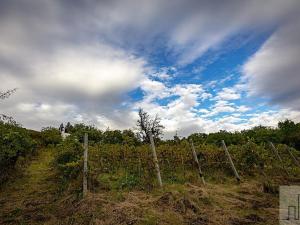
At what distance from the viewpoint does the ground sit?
7078mm

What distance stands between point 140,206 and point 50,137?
1579 cm

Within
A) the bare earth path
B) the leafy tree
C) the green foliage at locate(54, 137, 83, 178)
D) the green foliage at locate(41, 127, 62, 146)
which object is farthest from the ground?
the leafy tree

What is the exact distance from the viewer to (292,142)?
75.7 ft

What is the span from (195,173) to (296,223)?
609cm

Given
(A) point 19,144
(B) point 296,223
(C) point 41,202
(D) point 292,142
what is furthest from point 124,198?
(D) point 292,142

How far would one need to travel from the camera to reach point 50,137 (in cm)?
2156

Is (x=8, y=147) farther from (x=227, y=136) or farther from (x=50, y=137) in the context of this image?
(x=227, y=136)

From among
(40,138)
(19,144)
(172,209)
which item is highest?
(40,138)

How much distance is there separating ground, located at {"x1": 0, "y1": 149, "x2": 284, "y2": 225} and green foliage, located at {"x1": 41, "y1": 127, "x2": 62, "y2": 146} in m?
11.2

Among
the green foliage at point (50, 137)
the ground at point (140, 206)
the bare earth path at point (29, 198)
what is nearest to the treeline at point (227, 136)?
the green foliage at point (50, 137)

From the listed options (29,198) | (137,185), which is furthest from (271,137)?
(29,198)

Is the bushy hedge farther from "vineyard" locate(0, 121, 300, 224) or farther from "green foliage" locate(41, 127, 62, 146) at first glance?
"green foliage" locate(41, 127, 62, 146)

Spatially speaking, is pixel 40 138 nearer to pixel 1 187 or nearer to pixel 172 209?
pixel 1 187

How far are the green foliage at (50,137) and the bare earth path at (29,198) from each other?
8145 mm
